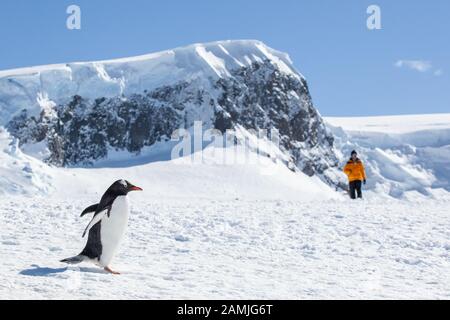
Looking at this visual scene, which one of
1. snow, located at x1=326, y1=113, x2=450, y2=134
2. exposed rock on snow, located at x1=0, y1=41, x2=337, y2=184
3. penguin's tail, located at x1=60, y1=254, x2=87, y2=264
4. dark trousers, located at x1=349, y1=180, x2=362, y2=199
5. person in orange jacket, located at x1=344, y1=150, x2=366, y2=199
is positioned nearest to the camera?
penguin's tail, located at x1=60, y1=254, x2=87, y2=264

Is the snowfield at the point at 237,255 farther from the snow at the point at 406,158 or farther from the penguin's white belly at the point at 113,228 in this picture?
the snow at the point at 406,158

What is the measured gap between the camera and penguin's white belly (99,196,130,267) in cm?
685

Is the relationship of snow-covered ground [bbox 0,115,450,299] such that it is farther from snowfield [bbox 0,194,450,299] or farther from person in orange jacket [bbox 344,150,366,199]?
person in orange jacket [bbox 344,150,366,199]

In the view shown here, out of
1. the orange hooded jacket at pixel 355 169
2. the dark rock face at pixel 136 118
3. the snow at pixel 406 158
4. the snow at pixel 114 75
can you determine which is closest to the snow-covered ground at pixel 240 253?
the orange hooded jacket at pixel 355 169

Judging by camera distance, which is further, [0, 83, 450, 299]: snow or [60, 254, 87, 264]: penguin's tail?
[60, 254, 87, 264]: penguin's tail

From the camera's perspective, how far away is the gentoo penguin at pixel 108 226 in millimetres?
6848

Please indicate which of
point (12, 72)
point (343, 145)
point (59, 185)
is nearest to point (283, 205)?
point (59, 185)

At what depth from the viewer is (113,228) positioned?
6.91 m

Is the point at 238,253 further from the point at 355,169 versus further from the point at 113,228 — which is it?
the point at 355,169

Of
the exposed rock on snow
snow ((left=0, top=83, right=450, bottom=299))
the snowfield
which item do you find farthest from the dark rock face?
the snowfield

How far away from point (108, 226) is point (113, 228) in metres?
0.07

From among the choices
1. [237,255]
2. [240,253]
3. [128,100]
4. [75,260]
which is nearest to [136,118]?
[128,100]

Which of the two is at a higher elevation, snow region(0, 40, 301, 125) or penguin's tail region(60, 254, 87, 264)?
snow region(0, 40, 301, 125)
